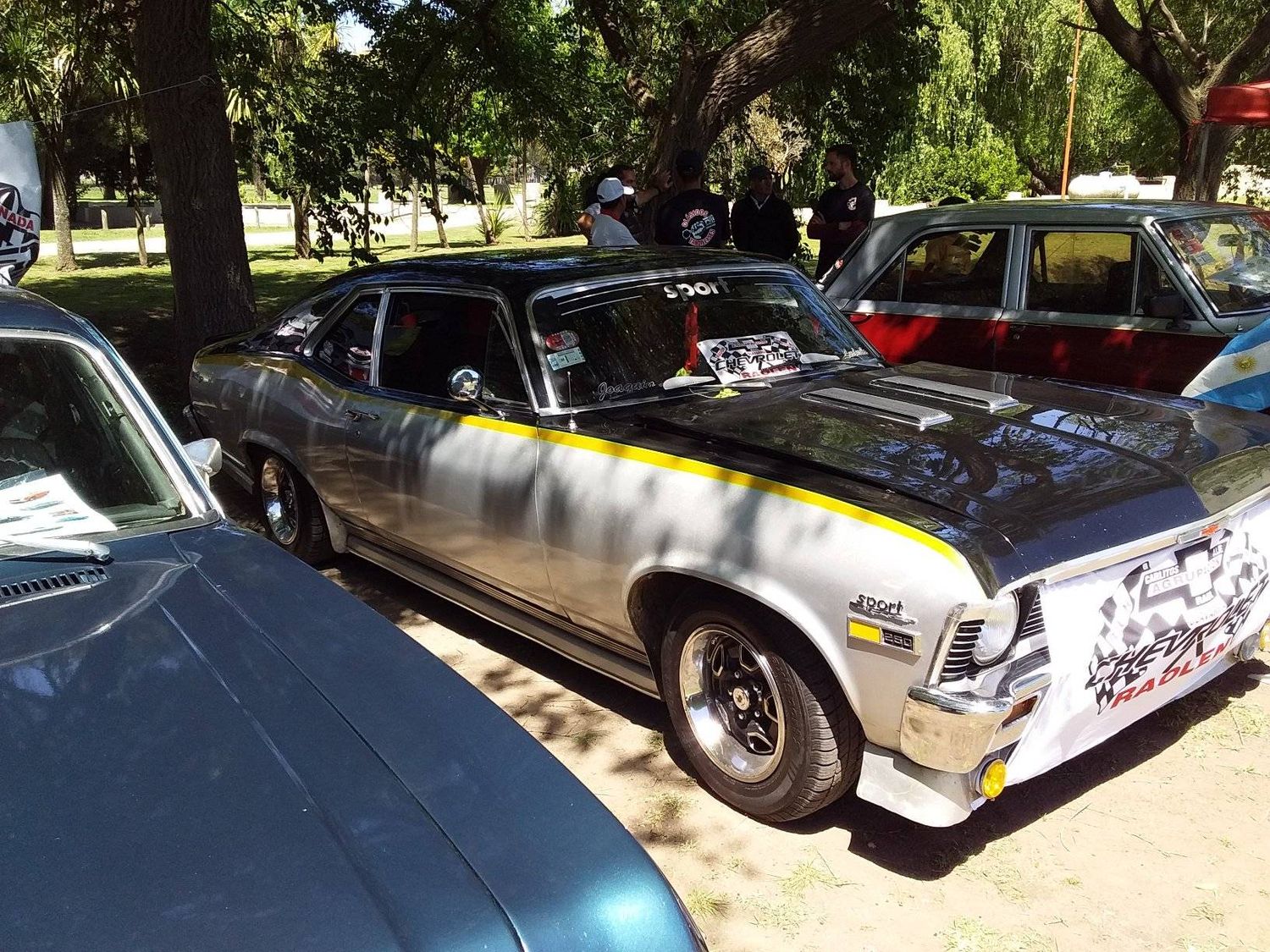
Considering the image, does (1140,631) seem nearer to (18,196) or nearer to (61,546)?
(61,546)

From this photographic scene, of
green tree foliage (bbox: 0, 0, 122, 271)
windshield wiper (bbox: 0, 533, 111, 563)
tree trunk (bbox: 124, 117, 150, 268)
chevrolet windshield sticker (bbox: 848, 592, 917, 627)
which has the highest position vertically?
green tree foliage (bbox: 0, 0, 122, 271)

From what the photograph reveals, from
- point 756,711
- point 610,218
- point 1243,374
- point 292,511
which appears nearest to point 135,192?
point 610,218

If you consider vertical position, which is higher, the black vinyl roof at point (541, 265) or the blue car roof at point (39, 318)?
the black vinyl roof at point (541, 265)

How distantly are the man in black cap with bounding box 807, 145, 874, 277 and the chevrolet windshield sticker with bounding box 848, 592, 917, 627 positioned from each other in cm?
619

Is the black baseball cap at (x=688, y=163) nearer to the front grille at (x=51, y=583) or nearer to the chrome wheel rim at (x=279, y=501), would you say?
the chrome wheel rim at (x=279, y=501)

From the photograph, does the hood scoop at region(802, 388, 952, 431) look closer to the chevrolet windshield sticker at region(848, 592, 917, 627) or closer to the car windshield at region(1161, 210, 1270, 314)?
the chevrolet windshield sticker at region(848, 592, 917, 627)

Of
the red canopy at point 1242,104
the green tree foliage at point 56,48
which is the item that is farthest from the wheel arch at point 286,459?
the red canopy at point 1242,104

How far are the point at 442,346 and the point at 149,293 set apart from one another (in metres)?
13.1

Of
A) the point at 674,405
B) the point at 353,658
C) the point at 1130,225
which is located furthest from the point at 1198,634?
the point at 1130,225

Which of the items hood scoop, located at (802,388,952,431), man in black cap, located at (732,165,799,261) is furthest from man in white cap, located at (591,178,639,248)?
hood scoop, located at (802,388,952,431)

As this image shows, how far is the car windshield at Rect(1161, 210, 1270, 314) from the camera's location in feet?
19.7

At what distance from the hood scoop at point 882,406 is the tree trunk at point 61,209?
18.9 m

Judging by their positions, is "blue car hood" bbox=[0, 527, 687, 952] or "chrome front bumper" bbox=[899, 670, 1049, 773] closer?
"blue car hood" bbox=[0, 527, 687, 952]

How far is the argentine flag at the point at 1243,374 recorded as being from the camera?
17.3 feet
